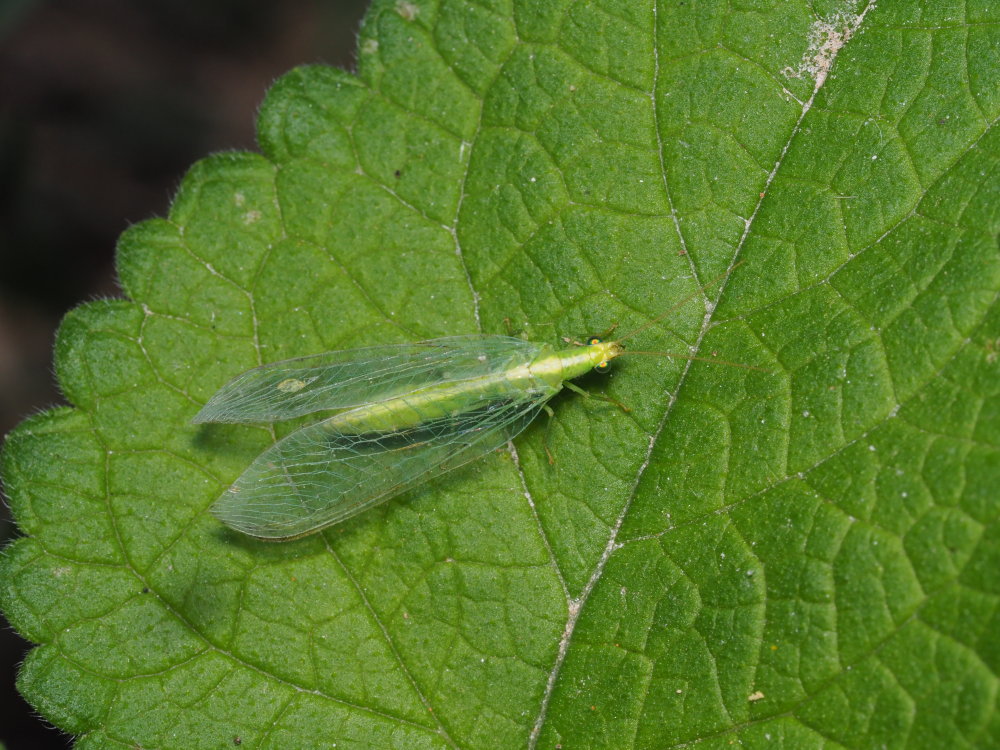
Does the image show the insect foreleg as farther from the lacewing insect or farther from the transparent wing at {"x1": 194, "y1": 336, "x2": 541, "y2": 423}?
the transparent wing at {"x1": 194, "y1": 336, "x2": 541, "y2": 423}

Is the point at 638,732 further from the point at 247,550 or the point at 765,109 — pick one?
the point at 765,109

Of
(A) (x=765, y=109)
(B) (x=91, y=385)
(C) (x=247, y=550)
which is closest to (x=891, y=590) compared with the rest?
(A) (x=765, y=109)

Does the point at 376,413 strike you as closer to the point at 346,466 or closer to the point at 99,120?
the point at 346,466

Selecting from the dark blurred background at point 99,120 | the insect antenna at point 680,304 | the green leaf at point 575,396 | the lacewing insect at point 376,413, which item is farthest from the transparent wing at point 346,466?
the dark blurred background at point 99,120

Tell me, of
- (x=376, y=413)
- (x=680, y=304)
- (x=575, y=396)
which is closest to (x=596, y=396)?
(x=575, y=396)

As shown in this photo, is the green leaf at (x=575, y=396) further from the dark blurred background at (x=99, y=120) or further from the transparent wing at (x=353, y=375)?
the dark blurred background at (x=99, y=120)
